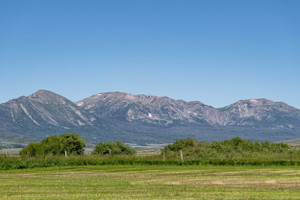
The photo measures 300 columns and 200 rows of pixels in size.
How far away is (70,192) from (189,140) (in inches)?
2342

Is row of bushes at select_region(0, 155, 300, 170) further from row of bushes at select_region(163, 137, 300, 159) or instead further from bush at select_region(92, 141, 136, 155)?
bush at select_region(92, 141, 136, 155)

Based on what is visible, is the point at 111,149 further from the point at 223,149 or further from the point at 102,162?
the point at 102,162

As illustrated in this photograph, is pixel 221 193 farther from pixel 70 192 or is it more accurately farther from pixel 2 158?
pixel 2 158

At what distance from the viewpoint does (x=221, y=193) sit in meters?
26.0

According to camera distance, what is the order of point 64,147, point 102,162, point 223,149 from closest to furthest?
point 102,162, point 223,149, point 64,147

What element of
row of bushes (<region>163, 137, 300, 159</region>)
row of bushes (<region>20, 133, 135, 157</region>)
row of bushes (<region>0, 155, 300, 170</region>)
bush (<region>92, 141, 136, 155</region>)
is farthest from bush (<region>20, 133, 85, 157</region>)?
row of bushes (<region>0, 155, 300, 170</region>)

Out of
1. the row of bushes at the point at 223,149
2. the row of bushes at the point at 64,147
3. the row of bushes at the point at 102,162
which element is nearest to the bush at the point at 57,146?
the row of bushes at the point at 64,147

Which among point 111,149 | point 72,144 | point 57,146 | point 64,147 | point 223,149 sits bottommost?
point 223,149

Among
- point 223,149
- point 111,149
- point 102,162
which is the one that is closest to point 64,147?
point 111,149

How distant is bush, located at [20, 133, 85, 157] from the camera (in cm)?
8406

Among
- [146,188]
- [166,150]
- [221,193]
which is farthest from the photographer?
[166,150]

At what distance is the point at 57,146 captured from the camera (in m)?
84.9

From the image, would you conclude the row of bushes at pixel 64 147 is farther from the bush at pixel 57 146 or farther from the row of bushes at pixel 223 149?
the row of bushes at pixel 223 149

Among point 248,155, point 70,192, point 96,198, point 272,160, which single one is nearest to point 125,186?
point 70,192
